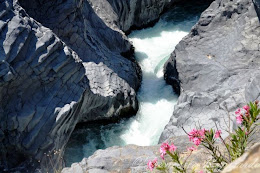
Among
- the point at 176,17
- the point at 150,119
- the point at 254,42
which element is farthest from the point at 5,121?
the point at 176,17

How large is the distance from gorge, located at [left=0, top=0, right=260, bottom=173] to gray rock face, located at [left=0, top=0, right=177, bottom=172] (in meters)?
0.02

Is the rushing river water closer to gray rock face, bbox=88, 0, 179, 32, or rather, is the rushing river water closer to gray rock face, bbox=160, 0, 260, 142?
gray rock face, bbox=88, 0, 179, 32

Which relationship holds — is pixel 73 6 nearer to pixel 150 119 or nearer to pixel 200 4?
pixel 150 119

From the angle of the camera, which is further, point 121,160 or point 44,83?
point 44,83

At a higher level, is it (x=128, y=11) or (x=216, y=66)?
(x=128, y=11)

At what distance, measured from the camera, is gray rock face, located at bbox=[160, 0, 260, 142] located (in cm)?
902

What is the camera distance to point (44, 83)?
27.5 ft

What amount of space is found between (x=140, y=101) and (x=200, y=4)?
7834 mm

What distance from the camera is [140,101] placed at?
11930 mm

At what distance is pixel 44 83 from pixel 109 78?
298 cm

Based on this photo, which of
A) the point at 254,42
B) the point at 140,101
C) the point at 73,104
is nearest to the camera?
the point at 73,104

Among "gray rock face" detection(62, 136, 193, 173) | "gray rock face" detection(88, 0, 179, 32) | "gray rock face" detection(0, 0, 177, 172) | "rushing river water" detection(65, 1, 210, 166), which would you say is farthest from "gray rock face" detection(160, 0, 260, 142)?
"gray rock face" detection(88, 0, 179, 32)

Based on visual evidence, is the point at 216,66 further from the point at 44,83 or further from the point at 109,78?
the point at 44,83

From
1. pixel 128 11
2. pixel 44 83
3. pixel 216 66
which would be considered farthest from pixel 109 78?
pixel 128 11
